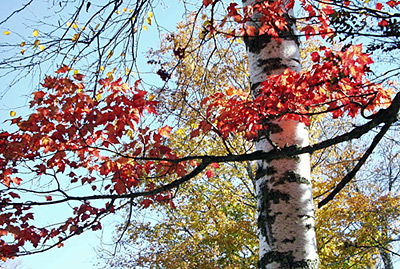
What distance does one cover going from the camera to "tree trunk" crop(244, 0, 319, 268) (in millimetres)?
2320

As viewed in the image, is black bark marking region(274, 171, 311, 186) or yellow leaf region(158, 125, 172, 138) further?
yellow leaf region(158, 125, 172, 138)

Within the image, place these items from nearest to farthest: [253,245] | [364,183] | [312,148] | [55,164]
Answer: [312,148] < [55,164] < [253,245] < [364,183]

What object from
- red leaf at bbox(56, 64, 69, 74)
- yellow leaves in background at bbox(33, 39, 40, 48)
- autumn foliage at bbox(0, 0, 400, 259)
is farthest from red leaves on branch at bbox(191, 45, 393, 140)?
yellow leaves in background at bbox(33, 39, 40, 48)

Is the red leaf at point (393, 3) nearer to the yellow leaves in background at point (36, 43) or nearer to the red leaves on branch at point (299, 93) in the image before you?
the red leaves on branch at point (299, 93)

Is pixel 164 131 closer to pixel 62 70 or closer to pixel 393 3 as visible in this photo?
pixel 62 70

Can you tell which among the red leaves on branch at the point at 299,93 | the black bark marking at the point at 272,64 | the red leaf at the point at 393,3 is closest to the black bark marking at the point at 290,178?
the red leaves on branch at the point at 299,93

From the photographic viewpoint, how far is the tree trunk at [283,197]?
2.32m

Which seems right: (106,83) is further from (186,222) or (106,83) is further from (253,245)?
(186,222)

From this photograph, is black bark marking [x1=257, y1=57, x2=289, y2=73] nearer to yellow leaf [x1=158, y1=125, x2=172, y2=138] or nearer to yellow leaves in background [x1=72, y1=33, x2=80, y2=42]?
yellow leaf [x1=158, y1=125, x2=172, y2=138]

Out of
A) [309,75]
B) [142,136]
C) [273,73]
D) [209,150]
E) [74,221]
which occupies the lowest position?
[74,221]

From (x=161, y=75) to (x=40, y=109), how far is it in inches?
65.0

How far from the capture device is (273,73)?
2.79 meters

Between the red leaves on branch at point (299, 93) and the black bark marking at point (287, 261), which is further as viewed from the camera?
the red leaves on branch at point (299, 93)

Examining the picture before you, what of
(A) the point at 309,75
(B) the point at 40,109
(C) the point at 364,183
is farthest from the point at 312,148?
(C) the point at 364,183
